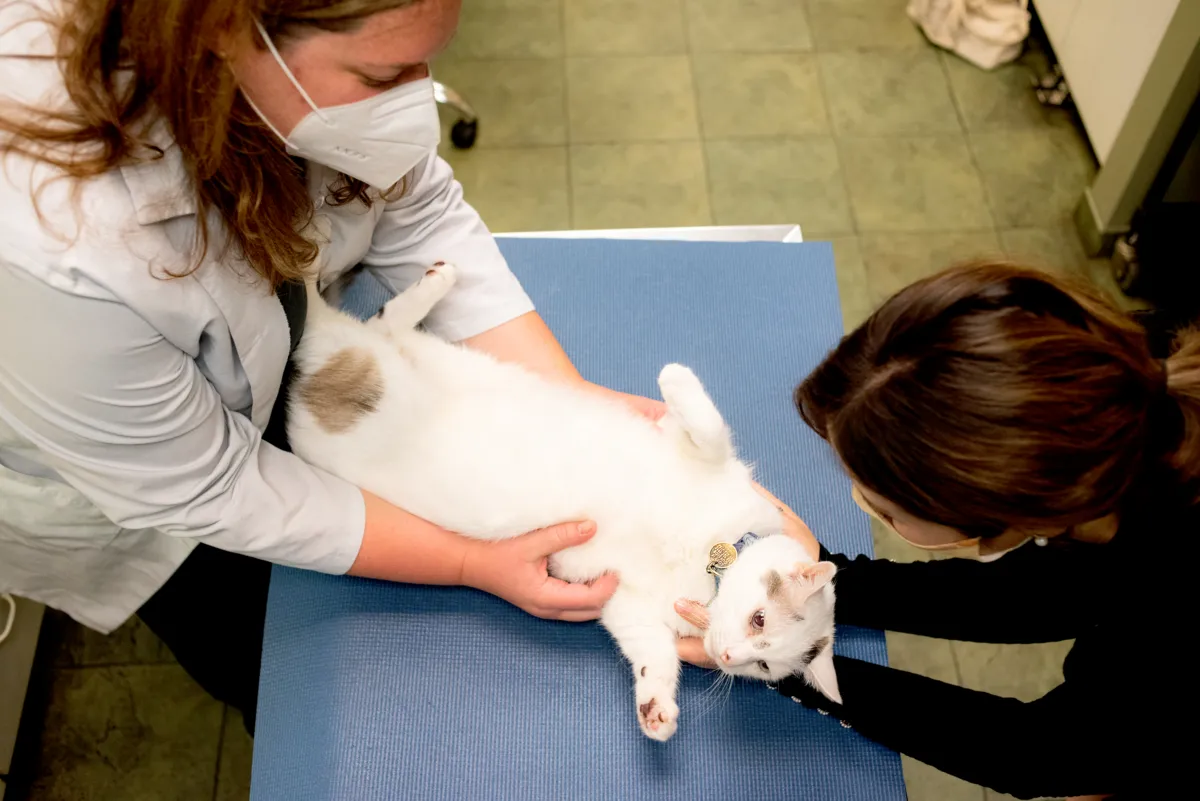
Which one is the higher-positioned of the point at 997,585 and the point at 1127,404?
the point at 1127,404

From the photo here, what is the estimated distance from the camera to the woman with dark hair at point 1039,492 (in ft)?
2.76

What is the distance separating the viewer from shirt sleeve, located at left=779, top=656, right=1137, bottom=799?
3.36ft

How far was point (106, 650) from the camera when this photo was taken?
A: 198 cm

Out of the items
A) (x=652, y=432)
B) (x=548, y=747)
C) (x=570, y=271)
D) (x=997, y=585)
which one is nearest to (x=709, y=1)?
(x=570, y=271)

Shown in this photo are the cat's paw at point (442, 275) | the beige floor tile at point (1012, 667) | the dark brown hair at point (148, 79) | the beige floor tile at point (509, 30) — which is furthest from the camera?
the beige floor tile at point (509, 30)

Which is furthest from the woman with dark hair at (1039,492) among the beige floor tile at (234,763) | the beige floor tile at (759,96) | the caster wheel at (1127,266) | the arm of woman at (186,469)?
the beige floor tile at (759,96)

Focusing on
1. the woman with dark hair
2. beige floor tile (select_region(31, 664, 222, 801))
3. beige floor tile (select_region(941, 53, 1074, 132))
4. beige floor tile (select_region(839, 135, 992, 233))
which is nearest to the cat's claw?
the woman with dark hair

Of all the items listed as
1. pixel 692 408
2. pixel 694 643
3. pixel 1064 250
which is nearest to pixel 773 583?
pixel 694 643

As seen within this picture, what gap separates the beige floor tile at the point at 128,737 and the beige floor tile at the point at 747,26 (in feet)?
8.53

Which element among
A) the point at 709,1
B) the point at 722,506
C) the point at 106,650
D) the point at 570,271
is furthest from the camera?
the point at 709,1

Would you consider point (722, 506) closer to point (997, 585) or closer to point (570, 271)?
point (997, 585)

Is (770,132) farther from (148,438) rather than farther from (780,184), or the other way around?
(148,438)

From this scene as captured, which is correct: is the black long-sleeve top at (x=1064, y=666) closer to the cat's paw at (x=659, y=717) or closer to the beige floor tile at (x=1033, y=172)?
the cat's paw at (x=659, y=717)

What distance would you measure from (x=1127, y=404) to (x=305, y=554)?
991mm
